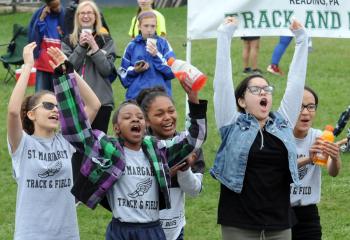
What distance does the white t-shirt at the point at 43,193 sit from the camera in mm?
5512

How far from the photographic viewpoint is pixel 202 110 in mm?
5059

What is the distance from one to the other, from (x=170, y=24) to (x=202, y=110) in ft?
66.4

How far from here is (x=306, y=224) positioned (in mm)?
6020

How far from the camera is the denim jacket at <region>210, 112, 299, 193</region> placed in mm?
5203

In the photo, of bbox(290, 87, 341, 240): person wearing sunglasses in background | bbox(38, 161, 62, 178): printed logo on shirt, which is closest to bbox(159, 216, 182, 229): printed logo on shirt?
bbox(38, 161, 62, 178): printed logo on shirt

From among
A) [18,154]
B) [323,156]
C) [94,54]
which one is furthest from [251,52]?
[18,154]

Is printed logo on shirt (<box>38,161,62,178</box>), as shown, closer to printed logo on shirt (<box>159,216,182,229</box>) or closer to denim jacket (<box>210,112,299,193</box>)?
printed logo on shirt (<box>159,216,182,229</box>)

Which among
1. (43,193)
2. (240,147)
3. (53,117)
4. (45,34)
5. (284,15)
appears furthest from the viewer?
(45,34)

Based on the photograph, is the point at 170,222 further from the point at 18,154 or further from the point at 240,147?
the point at 18,154

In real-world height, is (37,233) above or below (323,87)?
below

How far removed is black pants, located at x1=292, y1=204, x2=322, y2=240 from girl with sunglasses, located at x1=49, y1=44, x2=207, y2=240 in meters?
1.18

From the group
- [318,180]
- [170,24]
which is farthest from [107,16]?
[318,180]

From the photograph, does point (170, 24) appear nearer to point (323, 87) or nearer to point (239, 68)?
point (239, 68)

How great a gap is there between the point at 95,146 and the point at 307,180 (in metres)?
1.67
